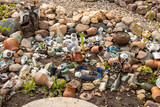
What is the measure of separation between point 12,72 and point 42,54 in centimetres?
88

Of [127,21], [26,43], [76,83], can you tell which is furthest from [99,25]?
[76,83]

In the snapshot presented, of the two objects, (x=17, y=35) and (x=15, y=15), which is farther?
(x=15, y=15)

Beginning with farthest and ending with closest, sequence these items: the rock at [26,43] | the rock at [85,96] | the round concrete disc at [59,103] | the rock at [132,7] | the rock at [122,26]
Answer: the rock at [132,7] → the rock at [122,26] → the rock at [26,43] → the rock at [85,96] → the round concrete disc at [59,103]

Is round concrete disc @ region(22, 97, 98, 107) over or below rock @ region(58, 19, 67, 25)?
below

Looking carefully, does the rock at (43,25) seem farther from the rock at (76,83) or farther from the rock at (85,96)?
the rock at (85,96)

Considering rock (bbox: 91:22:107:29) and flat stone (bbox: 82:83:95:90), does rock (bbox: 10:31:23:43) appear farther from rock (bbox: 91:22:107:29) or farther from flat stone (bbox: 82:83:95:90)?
flat stone (bbox: 82:83:95:90)


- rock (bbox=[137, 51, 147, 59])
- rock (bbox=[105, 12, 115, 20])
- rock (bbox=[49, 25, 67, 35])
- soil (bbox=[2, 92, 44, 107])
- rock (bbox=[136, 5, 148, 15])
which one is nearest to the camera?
soil (bbox=[2, 92, 44, 107])

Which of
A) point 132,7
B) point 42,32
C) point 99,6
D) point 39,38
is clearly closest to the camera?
point 39,38

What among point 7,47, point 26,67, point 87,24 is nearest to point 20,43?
point 7,47

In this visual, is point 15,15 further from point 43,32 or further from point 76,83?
point 76,83

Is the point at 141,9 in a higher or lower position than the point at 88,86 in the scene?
higher

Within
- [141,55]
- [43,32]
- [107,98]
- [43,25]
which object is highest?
[43,25]

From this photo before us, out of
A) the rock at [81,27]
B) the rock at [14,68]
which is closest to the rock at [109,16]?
the rock at [81,27]

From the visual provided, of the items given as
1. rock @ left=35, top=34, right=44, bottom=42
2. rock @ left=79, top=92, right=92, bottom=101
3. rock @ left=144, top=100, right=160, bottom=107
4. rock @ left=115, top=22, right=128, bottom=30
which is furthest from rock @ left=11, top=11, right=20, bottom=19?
rock @ left=144, top=100, right=160, bottom=107
